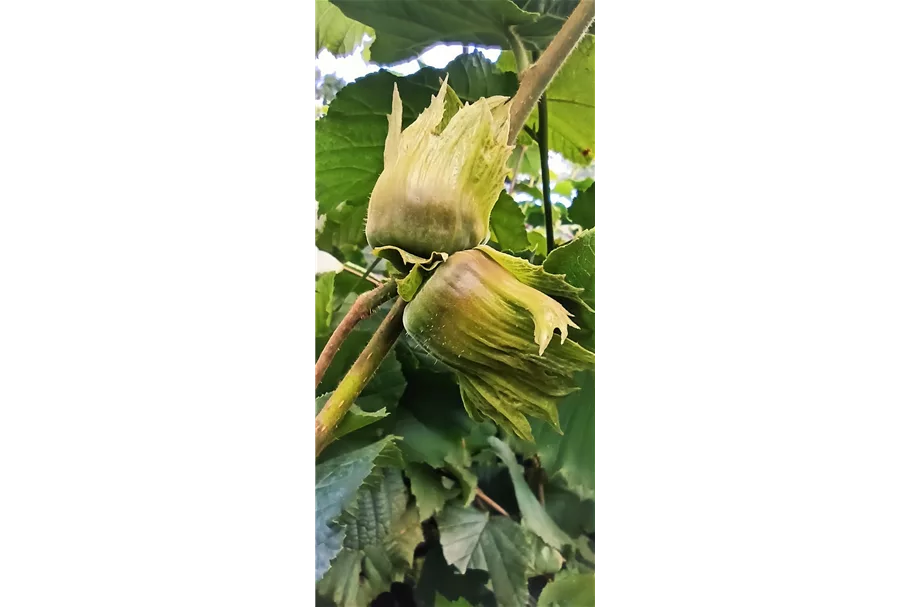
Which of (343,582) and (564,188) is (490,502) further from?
(564,188)

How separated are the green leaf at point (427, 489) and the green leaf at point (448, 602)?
91 mm

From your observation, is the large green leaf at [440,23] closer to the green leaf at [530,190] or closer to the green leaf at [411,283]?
the green leaf at [530,190]

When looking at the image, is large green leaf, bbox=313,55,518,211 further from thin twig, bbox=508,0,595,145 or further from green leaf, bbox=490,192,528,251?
green leaf, bbox=490,192,528,251

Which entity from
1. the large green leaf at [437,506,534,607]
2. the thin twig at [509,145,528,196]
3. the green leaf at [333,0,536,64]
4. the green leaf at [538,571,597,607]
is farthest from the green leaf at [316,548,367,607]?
the green leaf at [333,0,536,64]

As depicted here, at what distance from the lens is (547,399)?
74 centimetres

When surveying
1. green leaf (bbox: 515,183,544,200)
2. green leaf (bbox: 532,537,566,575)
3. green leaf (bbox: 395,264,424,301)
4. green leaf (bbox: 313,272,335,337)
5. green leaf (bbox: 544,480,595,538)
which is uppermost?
green leaf (bbox: 515,183,544,200)

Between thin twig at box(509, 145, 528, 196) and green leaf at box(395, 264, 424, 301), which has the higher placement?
thin twig at box(509, 145, 528, 196)

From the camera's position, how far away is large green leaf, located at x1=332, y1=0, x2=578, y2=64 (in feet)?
2.61

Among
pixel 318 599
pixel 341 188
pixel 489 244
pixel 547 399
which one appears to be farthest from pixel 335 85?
pixel 318 599

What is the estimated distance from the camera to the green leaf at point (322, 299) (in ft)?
2.64

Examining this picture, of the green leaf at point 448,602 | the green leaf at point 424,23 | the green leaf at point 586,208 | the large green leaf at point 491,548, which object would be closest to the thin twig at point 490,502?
the large green leaf at point 491,548

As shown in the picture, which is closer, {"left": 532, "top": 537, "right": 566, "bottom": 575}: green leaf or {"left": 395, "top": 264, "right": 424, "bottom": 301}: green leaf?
{"left": 395, "top": 264, "right": 424, "bottom": 301}: green leaf

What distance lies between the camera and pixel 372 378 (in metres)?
0.78

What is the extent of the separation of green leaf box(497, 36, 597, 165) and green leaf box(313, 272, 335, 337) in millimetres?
292
